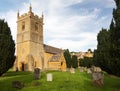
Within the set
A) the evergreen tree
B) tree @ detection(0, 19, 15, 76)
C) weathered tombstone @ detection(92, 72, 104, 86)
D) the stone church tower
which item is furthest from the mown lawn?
the stone church tower

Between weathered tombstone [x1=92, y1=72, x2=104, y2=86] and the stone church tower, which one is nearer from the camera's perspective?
weathered tombstone [x1=92, y1=72, x2=104, y2=86]

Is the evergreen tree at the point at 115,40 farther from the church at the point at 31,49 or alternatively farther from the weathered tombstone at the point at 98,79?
the church at the point at 31,49

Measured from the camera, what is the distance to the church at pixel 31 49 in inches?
2101

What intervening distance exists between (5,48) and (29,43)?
25904 mm

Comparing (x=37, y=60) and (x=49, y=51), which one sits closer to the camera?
(x=37, y=60)

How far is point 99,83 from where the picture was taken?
18156mm

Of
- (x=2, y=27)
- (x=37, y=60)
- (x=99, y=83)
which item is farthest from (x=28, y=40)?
(x=99, y=83)

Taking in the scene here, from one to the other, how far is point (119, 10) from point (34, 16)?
144 feet

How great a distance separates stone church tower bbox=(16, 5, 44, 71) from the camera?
5297cm

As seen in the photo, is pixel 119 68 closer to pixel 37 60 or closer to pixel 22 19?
pixel 37 60

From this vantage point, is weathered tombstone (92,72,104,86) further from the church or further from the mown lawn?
the church

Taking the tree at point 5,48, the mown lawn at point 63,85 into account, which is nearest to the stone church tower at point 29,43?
the tree at point 5,48

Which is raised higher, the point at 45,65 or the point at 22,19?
the point at 22,19

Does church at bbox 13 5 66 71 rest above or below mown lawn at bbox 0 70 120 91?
above
